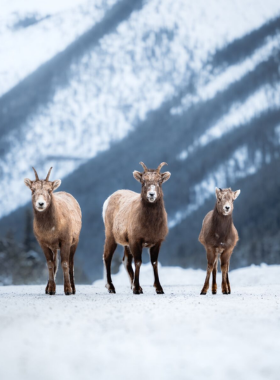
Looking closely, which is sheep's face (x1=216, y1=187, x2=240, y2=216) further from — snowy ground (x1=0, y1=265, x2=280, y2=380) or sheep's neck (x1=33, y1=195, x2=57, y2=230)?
snowy ground (x1=0, y1=265, x2=280, y2=380)

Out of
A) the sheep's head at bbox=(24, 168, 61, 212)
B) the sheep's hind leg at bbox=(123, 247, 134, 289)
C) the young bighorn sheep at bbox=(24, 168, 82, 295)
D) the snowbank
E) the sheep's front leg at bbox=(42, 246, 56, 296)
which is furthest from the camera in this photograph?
Result: the snowbank

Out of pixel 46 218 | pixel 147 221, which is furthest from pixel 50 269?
pixel 147 221

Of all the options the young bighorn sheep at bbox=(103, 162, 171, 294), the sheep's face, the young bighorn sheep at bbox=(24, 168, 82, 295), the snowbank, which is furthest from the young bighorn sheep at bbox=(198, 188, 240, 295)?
the snowbank

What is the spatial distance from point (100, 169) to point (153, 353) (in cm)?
15451

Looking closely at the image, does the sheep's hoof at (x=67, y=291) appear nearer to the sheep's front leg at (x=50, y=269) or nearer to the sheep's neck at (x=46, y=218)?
the sheep's front leg at (x=50, y=269)

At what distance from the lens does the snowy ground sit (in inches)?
233

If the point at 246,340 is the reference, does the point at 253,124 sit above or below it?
above

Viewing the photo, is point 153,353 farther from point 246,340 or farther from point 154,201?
point 154,201

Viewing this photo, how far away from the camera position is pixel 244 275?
72.4ft

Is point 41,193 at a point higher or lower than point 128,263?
higher

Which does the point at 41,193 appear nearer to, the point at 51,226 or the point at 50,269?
the point at 51,226

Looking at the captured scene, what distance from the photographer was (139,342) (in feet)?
22.4

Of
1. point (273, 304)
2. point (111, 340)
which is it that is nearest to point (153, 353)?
point (111, 340)

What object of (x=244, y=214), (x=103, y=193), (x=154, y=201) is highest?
(x=103, y=193)
